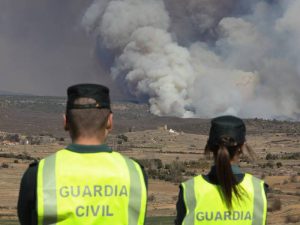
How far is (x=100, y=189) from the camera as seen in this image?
4.53 meters

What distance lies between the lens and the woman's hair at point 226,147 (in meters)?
4.93

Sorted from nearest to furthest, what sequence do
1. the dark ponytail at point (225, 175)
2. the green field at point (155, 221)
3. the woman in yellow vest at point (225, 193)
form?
the dark ponytail at point (225, 175) < the woman in yellow vest at point (225, 193) < the green field at point (155, 221)

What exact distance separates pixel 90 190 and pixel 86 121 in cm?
43

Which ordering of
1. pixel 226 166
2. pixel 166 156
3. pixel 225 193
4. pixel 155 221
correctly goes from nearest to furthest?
1. pixel 226 166
2. pixel 225 193
3. pixel 155 221
4. pixel 166 156

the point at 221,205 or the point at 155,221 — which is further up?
the point at 221,205

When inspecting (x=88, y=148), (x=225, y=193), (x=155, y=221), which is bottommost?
(x=155, y=221)

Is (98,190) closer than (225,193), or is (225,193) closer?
(98,190)

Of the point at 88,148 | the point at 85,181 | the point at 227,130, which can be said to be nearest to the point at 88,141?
the point at 88,148

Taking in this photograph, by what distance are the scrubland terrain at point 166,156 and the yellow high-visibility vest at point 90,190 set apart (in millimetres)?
1191

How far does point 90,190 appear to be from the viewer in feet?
14.8

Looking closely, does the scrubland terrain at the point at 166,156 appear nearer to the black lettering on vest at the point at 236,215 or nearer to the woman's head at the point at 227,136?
the woman's head at the point at 227,136

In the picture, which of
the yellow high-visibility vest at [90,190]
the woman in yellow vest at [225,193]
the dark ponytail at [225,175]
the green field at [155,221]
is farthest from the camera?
the green field at [155,221]

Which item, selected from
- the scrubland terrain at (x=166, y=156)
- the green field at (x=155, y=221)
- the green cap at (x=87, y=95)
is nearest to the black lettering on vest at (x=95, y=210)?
the green cap at (x=87, y=95)

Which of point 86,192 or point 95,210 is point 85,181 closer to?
point 86,192
